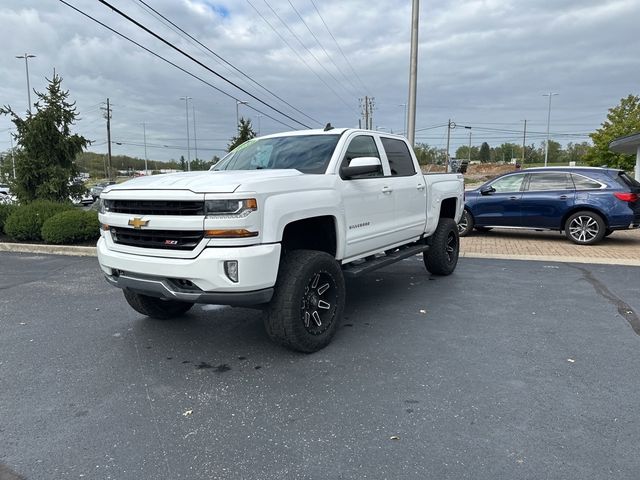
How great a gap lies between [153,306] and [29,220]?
7.21 m

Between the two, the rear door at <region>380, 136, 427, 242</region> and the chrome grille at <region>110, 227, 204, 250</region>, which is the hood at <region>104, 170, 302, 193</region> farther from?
the rear door at <region>380, 136, 427, 242</region>

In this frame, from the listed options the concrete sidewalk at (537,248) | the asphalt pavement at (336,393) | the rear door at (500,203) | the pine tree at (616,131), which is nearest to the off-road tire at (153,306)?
the asphalt pavement at (336,393)

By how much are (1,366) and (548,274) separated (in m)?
7.10

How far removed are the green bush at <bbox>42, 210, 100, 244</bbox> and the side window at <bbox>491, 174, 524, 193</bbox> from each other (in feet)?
29.7

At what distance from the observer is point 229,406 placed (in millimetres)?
3311

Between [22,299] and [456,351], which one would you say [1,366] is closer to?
[22,299]

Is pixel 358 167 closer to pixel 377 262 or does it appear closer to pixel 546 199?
pixel 377 262

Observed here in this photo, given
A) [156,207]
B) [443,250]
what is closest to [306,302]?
[156,207]

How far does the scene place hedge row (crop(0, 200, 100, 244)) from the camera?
32.9ft

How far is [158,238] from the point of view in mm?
3883

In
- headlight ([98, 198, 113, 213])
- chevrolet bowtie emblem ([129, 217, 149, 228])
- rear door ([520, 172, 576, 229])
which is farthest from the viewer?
rear door ([520, 172, 576, 229])

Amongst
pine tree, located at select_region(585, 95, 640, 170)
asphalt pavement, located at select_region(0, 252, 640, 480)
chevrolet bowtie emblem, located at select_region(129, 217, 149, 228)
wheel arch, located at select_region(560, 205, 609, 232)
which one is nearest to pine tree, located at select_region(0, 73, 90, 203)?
asphalt pavement, located at select_region(0, 252, 640, 480)

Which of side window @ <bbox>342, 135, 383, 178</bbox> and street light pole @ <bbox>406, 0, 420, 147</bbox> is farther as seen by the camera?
street light pole @ <bbox>406, 0, 420, 147</bbox>

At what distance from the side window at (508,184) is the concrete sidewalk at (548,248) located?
45.6 inches
